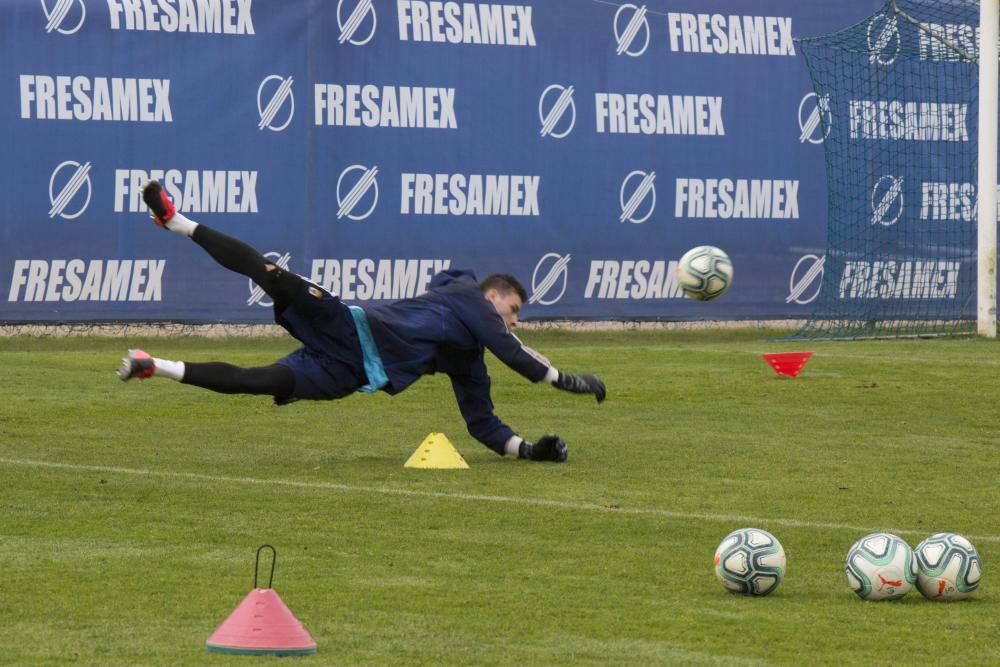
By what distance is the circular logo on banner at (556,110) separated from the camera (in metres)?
21.0

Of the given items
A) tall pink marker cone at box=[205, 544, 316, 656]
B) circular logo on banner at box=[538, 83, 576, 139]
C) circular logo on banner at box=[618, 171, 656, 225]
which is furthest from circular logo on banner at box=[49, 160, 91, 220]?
tall pink marker cone at box=[205, 544, 316, 656]

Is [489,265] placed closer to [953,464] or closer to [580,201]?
[580,201]

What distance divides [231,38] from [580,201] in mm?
4428

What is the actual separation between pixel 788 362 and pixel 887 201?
720cm

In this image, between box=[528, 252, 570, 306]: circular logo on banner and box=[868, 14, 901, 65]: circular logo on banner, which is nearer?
box=[528, 252, 570, 306]: circular logo on banner

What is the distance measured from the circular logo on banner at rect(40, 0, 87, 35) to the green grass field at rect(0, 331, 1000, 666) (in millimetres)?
4864

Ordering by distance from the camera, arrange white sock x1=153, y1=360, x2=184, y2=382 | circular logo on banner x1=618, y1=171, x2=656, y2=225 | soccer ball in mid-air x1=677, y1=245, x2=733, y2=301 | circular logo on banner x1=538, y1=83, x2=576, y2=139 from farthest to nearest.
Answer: circular logo on banner x1=618, y1=171, x2=656, y2=225, circular logo on banner x1=538, y1=83, x2=576, y2=139, soccer ball in mid-air x1=677, y1=245, x2=733, y2=301, white sock x1=153, y1=360, x2=184, y2=382

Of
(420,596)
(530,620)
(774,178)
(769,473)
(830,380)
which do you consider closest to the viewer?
(530,620)

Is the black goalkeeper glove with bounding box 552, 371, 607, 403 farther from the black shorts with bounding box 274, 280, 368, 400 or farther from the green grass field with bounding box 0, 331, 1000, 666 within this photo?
the black shorts with bounding box 274, 280, 368, 400

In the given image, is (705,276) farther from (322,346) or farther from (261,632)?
(261,632)

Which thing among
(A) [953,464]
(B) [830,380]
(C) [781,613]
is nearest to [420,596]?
(C) [781,613]

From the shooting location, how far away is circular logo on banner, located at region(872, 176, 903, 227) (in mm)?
Answer: 22219

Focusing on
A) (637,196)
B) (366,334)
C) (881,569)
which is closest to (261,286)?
(366,334)

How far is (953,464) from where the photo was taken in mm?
10539
